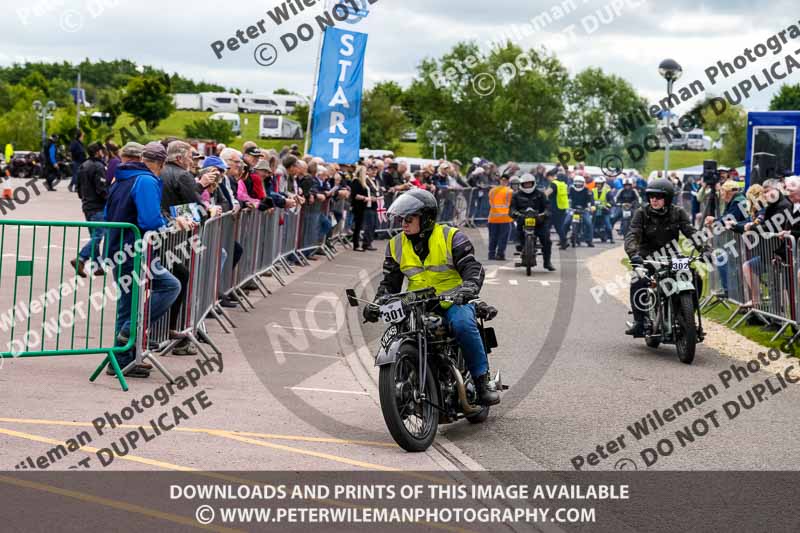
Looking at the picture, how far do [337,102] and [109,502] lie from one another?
17.6 meters

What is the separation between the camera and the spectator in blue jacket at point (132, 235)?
9.46 metres

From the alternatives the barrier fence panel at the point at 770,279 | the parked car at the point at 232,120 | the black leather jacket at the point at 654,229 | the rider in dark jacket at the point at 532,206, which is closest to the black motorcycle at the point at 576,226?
the rider in dark jacket at the point at 532,206

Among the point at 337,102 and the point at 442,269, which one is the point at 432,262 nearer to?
the point at 442,269

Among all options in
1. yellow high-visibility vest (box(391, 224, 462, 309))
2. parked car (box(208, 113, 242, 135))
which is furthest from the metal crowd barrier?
parked car (box(208, 113, 242, 135))

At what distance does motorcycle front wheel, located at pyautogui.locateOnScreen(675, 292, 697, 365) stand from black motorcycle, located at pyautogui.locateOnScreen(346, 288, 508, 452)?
13.6ft

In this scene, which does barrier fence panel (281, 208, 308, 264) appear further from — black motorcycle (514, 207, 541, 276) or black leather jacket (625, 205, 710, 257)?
black leather jacket (625, 205, 710, 257)

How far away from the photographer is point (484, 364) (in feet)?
27.7

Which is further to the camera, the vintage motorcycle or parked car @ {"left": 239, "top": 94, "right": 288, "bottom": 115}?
parked car @ {"left": 239, "top": 94, "right": 288, "bottom": 115}

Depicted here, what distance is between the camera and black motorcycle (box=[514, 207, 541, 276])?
2292 centimetres

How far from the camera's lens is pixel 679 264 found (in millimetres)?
12695

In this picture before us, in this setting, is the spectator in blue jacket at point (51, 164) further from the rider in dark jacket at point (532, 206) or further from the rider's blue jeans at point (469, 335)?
the rider's blue jeans at point (469, 335)

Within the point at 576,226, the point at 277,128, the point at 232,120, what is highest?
the point at 232,120

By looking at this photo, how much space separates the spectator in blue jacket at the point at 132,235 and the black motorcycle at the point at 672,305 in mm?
5335

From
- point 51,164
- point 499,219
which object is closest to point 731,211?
point 499,219
